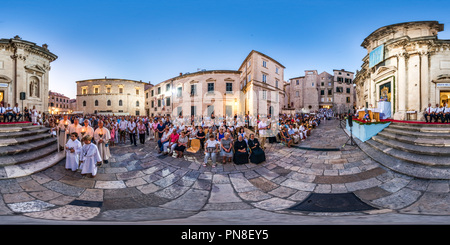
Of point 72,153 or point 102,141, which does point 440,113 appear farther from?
point 72,153

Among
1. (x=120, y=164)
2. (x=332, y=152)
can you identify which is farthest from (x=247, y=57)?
(x=120, y=164)

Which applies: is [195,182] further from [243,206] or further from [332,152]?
[332,152]

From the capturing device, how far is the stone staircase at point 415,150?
4.92m

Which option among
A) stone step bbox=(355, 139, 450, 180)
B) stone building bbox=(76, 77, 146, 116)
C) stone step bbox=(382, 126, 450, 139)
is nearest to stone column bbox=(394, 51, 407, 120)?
stone step bbox=(382, 126, 450, 139)

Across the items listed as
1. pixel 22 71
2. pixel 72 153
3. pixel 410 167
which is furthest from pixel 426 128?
pixel 22 71

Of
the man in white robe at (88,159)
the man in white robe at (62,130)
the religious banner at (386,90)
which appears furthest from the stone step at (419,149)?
the man in white robe at (62,130)

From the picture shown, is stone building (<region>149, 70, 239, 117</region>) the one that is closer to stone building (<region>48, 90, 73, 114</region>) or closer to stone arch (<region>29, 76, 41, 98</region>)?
stone arch (<region>29, 76, 41, 98</region>)

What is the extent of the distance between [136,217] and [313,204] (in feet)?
12.0

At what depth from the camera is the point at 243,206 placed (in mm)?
3865

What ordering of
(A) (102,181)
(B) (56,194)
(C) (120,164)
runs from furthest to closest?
(C) (120,164), (A) (102,181), (B) (56,194)

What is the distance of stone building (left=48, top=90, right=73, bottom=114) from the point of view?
51.2 meters

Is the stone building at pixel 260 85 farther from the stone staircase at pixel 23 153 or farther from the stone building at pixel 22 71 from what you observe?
the stone building at pixel 22 71

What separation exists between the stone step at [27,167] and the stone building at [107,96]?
36.9 m

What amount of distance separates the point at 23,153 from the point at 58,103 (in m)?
67.4
